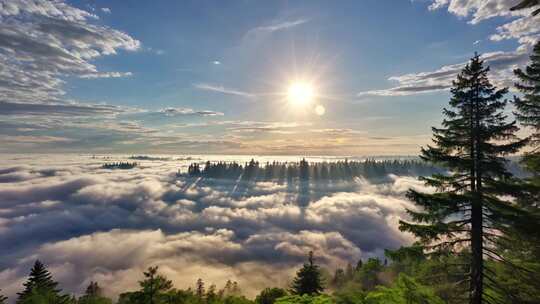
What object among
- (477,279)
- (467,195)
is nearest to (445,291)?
(477,279)

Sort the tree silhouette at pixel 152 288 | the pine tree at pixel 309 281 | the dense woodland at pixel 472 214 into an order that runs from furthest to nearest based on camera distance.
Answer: the pine tree at pixel 309 281
the tree silhouette at pixel 152 288
the dense woodland at pixel 472 214

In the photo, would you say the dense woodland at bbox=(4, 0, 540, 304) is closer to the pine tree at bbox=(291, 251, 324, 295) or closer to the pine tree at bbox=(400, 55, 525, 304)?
the pine tree at bbox=(400, 55, 525, 304)

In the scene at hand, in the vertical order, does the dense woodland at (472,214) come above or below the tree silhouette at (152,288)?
above

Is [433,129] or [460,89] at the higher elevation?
[460,89]

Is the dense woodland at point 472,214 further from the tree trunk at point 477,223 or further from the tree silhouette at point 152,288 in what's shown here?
the tree silhouette at point 152,288

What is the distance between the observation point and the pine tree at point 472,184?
1228cm

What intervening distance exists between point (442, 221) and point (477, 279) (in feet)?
9.48

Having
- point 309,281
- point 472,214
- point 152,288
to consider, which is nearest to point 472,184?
point 472,214

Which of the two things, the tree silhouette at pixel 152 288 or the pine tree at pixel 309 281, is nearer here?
the tree silhouette at pixel 152 288

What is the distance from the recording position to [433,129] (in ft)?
46.3

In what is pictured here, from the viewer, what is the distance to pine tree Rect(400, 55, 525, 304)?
12281 millimetres

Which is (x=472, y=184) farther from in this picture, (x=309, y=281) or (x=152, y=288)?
(x=309, y=281)

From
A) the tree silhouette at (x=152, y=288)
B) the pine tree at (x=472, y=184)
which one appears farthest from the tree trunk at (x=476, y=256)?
the tree silhouette at (x=152, y=288)

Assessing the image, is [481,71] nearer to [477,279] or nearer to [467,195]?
[467,195]
